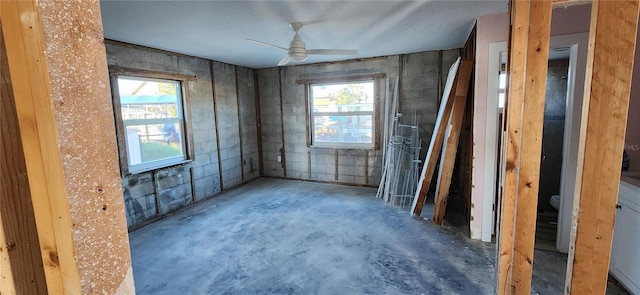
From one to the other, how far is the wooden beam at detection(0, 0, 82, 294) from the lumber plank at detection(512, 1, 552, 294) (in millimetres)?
1449

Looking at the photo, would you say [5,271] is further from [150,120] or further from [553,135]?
[553,135]

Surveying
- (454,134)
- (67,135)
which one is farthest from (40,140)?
(454,134)

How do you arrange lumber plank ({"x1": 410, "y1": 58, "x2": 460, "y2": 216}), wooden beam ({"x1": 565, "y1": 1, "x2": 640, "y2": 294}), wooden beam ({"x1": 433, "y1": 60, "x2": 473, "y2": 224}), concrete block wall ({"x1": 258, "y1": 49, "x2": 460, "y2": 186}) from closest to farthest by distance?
wooden beam ({"x1": 565, "y1": 1, "x2": 640, "y2": 294})
wooden beam ({"x1": 433, "y1": 60, "x2": 473, "y2": 224})
lumber plank ({"x1": 410, "y1": 58, "x2": 460, "y2": 216})
concrete block wall ({"x1": 258, "y1": 49, "x2": 460, "y2": 186})

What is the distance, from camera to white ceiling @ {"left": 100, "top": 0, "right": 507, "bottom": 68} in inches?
94.3

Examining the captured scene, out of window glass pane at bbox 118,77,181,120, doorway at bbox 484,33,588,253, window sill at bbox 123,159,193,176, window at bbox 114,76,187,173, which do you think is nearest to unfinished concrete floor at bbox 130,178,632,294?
doorway at bbox 484,33,588,253

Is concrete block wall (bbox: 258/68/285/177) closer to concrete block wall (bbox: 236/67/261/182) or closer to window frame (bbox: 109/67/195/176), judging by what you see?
concrete block wall (bbox: 236/67/261/182)

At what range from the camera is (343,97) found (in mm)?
5117

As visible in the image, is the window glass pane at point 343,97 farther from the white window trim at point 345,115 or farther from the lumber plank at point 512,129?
the lumber plank at point 512,129

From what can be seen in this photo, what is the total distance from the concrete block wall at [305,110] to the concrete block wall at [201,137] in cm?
35

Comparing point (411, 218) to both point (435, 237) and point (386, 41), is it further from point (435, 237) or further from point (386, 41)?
point (386, 41)

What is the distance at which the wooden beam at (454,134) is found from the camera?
324 centimetres

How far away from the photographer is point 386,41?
12.2ft

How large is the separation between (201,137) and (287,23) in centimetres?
264

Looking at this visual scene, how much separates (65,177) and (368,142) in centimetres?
472
